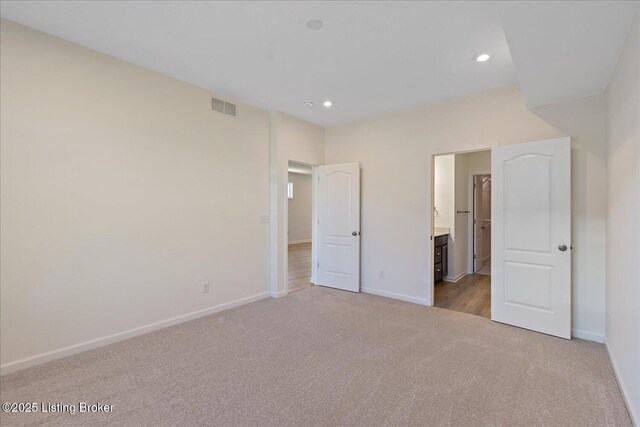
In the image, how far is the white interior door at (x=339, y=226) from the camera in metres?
4.74

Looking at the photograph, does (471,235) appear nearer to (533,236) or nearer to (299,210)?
(533,236)

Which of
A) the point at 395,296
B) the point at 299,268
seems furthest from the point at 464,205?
the point at 299,268

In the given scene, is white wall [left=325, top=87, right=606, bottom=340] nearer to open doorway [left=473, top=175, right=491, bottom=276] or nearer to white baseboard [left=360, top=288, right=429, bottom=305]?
white baseboard [left=360, top=288, right=429, bottom=305]

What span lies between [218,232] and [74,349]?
5.73 ft

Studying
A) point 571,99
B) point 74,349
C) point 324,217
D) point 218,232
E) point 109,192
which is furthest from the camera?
point 324,217

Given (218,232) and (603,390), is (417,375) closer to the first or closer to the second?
(603,390)

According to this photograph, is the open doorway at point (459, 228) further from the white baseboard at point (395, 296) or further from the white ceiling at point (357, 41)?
the white ceiling at point (357, 41)

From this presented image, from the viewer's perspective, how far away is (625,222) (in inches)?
82.7

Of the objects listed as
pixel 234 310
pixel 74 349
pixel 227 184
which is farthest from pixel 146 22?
pixel 234 310

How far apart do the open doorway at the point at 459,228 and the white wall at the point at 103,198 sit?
3.33 meters

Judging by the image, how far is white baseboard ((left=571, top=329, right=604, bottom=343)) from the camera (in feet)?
9.63

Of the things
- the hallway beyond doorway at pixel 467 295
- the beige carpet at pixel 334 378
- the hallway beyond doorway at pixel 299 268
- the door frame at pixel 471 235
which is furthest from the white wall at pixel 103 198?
the door frame at pixel 471 235

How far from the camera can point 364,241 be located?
476cm

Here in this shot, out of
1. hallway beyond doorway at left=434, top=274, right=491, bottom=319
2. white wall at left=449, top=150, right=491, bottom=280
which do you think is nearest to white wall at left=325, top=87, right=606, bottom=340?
hallway beyond doorway at left=434, top=274, right=491, bottom=319
